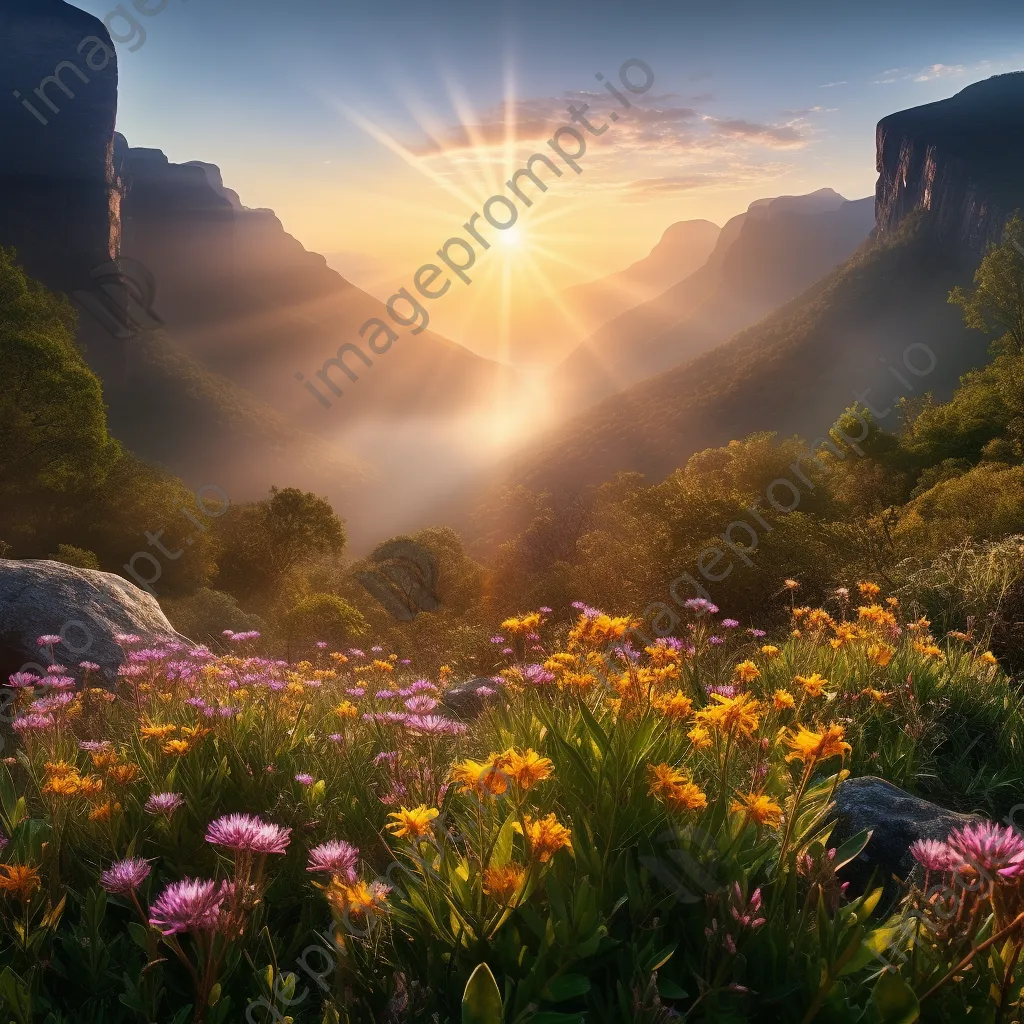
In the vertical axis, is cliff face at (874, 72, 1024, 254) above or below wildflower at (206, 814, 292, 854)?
above

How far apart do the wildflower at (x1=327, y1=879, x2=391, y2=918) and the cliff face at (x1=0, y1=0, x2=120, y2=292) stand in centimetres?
9600

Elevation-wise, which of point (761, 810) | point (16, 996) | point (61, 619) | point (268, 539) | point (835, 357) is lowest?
point (268, 539)

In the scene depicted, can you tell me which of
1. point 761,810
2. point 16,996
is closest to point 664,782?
point 761,810

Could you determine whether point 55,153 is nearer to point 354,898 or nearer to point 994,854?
point 354,898

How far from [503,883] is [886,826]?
2.15 m

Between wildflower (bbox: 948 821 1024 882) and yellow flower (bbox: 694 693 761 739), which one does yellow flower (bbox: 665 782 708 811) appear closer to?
yellow flower (bbox: 694 693 761 739)

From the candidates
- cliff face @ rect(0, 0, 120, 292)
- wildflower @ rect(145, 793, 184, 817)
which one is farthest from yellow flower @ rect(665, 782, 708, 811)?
cliff face @ rect(0, 0, 120, 292)

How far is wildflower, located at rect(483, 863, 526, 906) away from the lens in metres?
1.76

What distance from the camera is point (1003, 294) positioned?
126 feet

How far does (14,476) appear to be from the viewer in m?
25.5

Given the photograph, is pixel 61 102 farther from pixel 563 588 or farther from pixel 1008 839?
pixel 1008 839

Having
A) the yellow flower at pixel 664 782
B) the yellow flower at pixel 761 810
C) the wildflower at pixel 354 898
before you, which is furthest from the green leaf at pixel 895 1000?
the wildflower at pixel 354 898

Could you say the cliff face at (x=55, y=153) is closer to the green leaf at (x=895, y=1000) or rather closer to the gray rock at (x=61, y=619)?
the gray rock at (x=61, y=619)

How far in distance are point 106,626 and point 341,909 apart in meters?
8.90
